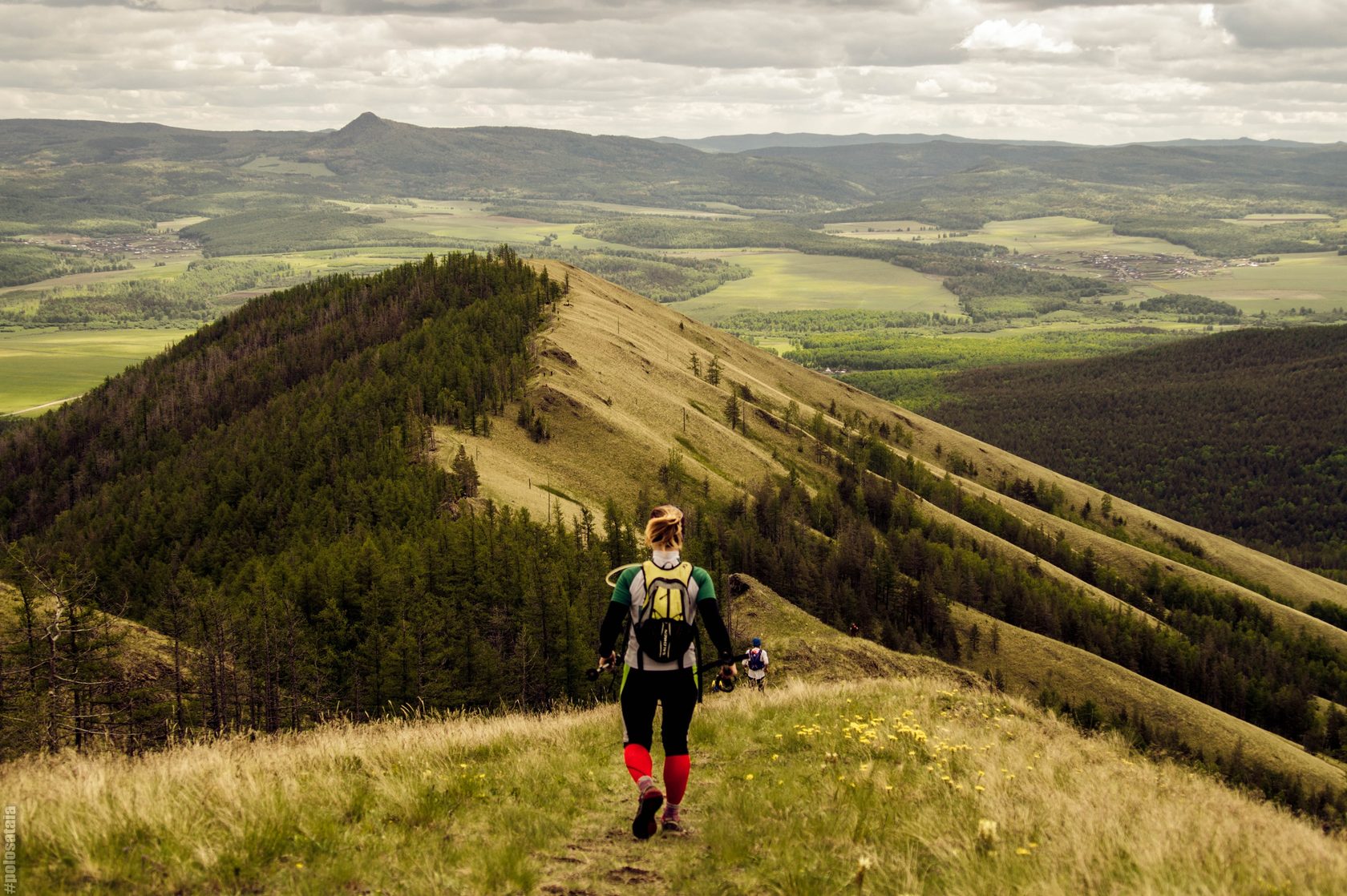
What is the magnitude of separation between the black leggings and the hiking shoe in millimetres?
812

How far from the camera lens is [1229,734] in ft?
274

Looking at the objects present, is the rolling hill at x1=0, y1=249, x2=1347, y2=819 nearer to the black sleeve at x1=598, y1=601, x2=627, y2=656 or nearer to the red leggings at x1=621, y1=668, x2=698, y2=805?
the black sleeve at x1=598, y1=601, x2=627, y2=656

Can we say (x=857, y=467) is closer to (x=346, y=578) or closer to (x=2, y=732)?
(x=346, y=578)

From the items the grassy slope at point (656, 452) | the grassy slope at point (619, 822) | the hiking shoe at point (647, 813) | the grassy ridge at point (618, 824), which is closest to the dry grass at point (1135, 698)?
the grassy slope at point (656, 452)

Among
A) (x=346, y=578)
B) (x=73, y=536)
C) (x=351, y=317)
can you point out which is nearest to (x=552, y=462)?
(x=346, y=578)

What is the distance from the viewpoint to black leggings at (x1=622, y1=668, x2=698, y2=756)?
47.8 feet

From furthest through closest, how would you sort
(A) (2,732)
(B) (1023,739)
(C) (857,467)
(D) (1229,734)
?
(C) (857,467) → (D) (1229,734) → (A) (2,732) → (B) (1023,739)

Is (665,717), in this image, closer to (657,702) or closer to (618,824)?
(657,702)

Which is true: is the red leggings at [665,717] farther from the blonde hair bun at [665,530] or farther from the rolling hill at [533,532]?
the rolling hill at [533,532]

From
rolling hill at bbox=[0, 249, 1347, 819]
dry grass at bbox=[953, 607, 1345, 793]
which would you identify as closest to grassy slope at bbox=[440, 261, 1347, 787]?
dry grass at bbox=[953, 607, 1345, 793]

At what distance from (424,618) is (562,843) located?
55.0m

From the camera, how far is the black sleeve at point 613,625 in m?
14.6

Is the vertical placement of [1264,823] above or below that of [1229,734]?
above

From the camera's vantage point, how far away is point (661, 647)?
14.3 metres
